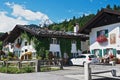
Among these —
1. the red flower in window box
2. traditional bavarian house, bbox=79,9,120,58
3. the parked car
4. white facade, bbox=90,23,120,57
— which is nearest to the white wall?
traditional bavarian house, bbox=79,9,120,58

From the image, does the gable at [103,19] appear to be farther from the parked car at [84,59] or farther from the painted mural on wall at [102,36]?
the parked car at [84,59]

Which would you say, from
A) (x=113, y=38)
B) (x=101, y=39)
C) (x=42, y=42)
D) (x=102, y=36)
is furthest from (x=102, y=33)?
(x=42, y=42)

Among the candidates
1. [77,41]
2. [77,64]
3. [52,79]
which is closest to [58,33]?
[77,41]

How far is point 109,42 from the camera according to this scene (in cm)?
3909

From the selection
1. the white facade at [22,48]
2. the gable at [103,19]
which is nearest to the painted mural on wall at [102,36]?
the gable at [103,19]

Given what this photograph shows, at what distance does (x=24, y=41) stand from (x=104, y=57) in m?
13.7

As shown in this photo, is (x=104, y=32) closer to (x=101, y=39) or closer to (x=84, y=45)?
(x=101, y=39)

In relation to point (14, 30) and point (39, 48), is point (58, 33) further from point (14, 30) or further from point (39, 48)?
point (14, 30)

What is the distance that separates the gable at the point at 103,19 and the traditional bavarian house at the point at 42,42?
8.80ft

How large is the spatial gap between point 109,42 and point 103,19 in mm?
3416

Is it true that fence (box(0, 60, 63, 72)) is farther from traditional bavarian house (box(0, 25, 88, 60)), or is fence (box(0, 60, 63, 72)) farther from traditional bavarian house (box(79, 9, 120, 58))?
traditional bavarian house (box(0, 25, 88, 60))

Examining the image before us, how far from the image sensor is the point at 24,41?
151ft

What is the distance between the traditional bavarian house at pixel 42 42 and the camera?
41594mm

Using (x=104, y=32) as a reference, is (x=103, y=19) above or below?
above
